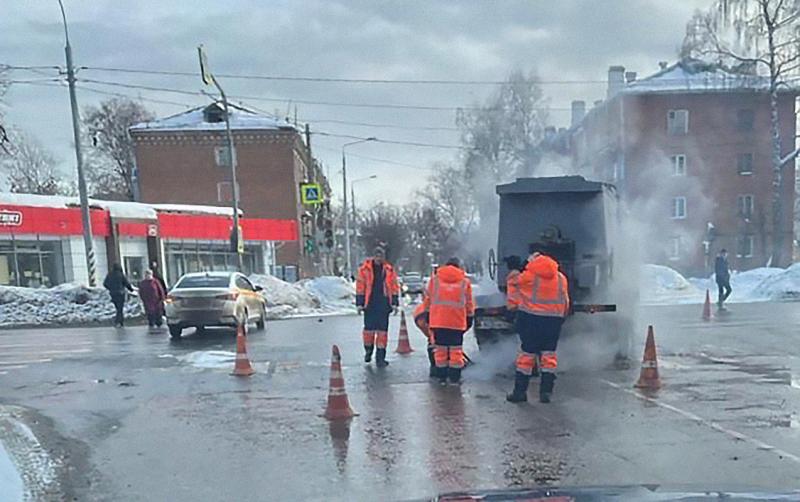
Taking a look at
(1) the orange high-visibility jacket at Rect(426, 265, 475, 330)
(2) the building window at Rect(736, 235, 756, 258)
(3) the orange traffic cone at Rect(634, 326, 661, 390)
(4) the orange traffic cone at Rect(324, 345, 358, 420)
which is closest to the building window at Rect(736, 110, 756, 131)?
(2) the building window at Rect(736, 235, 756, 258)

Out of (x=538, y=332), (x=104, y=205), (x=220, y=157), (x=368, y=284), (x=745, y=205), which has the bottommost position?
(x=538, y=332)

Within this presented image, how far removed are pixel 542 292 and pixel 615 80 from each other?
36830mm

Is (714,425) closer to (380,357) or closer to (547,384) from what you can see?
Answer: (547,384)

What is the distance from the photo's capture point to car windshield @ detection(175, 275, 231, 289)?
54.9 feet

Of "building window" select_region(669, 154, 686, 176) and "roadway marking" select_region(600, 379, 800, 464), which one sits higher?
"building window" select_region(669, 154, 686, 176)

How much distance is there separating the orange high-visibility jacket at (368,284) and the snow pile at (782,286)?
20.1m

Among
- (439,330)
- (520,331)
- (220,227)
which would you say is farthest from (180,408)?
(220,227)

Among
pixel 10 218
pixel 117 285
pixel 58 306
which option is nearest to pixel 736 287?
pixel 117 285

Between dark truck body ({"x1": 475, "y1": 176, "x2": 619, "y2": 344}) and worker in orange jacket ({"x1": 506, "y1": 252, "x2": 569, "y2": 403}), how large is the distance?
2245mm

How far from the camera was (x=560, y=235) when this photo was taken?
11.1 meters

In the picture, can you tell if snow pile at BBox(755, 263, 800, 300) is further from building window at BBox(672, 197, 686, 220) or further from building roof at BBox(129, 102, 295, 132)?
building roof at BBox(129, 102, 295, 132)

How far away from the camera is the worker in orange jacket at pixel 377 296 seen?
36.5 ft

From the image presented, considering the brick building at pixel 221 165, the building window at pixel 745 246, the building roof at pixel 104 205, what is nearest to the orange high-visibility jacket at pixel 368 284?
the building roof at pixel 104 205

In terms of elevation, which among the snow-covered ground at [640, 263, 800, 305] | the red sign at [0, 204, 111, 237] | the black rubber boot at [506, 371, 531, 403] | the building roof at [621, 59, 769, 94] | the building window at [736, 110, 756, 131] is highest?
the building roof at [621, 59, 769, 94]
